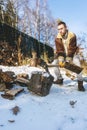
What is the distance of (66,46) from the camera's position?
8602 millimetres

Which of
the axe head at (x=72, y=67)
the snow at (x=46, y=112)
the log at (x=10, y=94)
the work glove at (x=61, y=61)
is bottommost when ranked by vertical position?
the snow at (x=46, y=112)

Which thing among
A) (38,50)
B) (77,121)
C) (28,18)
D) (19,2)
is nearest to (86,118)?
(77,121)

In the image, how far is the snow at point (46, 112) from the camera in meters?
6.16

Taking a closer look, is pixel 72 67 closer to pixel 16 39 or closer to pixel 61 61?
pixel 61 61

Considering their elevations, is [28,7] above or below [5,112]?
above

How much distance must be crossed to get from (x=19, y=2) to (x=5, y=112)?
19940 mm

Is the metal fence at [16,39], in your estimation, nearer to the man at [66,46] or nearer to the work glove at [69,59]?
the man at [66,46]

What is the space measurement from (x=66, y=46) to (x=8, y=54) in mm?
3992

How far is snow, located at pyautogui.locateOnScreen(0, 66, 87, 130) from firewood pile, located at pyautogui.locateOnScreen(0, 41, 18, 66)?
395cm

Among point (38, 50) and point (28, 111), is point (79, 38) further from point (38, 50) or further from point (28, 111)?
point (28, 111)

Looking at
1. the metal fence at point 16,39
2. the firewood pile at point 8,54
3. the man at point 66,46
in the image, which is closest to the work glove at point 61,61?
the man at point 66,46

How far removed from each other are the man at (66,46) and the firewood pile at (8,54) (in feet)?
10.7

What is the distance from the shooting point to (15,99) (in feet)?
23.1

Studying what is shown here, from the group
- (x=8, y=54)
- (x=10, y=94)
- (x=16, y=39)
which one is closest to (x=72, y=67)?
(x=10, y=94)
